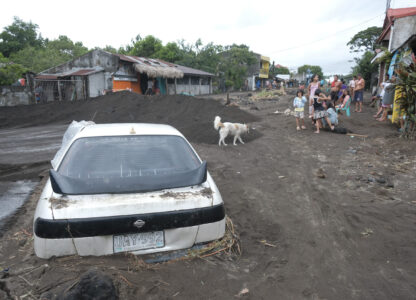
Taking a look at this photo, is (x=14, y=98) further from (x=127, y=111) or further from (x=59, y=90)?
(x=127, y=111)

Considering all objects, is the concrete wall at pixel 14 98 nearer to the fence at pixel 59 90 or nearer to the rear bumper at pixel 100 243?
the fence at pixel 59 90

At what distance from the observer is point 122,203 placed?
226 cm

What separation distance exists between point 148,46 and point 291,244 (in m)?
39.4

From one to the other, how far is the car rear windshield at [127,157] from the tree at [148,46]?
1495 inches

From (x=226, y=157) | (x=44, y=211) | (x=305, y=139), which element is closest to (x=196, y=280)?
(x=44, y=211)

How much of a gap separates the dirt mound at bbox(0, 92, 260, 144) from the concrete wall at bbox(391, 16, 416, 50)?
8.26 m

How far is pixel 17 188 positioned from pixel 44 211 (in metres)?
4.00

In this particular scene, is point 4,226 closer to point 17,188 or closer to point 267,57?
point 17,188

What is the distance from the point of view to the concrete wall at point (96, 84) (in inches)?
873

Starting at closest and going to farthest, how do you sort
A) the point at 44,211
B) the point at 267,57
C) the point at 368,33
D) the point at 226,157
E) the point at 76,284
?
the point at 76,284 → the point at 44,211 → the point at 226,157 → the point at 368,33 → the point at 267,57

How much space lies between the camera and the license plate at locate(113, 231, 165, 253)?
2271mm

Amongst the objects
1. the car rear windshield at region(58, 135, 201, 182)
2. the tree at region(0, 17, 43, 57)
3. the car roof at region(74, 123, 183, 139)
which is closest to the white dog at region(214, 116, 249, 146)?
the car roof at region(74, 123, 183, 139)

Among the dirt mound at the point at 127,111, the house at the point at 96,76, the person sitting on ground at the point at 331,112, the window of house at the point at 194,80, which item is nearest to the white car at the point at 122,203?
the person sitting on ground at the point at 331,112

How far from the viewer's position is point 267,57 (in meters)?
56.6
